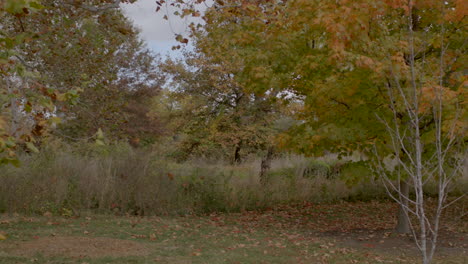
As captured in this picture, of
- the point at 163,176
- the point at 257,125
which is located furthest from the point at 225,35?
the point at 257,125

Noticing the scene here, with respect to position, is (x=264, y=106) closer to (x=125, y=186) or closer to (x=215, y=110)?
(x=215, y=110)

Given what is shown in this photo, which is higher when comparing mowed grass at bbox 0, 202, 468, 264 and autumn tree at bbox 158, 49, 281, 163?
autumn tree at bbox 158, 49, 281, 163

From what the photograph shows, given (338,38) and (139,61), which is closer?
(338,38)

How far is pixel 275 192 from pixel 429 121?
22.2ft

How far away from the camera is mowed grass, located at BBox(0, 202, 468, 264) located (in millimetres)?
7531

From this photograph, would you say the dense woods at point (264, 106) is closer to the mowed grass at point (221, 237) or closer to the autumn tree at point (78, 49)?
the autumn tree at point (78, 49)

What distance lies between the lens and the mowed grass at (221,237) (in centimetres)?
753

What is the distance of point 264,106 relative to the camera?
18.8 m

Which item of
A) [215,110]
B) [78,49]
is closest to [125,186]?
[78,49]

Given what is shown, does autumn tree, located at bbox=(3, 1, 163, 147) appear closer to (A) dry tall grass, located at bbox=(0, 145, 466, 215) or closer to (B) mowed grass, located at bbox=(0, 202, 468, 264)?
(A) dry tall grass, located at bbox=(0, 145, 466, 215)

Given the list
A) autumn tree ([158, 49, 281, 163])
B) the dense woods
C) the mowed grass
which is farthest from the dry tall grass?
autumn tree ([158, 49, 281, 163])

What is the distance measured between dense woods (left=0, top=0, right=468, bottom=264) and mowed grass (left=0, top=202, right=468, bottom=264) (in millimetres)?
782

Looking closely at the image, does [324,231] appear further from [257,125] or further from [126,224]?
[257,125]

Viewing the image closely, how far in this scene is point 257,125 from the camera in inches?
741
